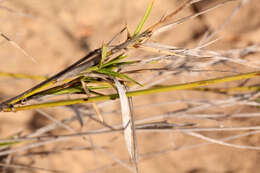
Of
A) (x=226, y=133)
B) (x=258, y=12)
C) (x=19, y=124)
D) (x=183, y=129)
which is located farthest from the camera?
(x=258, y=12)

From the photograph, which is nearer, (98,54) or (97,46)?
(98,54)

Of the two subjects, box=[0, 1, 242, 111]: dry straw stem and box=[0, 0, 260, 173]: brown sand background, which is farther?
box=[0, 0, 260, 173]: brown sand background

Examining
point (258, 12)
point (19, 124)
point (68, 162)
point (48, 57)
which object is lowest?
point (68, 162)

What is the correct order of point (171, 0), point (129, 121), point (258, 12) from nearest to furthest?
point (129, 121)
point (258, 12)
point (171, 0)

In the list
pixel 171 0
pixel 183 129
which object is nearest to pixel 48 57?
pixel 171 0

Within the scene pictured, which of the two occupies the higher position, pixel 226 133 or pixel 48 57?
pixel 48 57

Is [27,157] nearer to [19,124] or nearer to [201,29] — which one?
[19,124]

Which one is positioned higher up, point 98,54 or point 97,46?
point 97,46

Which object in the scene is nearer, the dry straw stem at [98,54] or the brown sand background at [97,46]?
the dry straw stem at [98,54]
